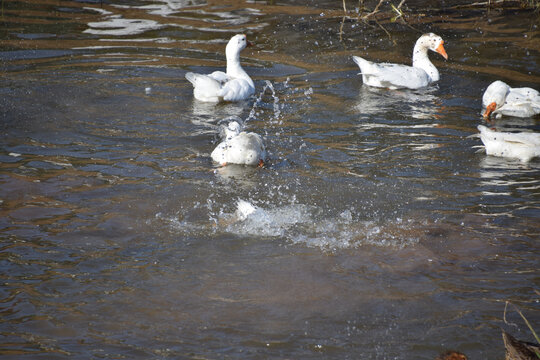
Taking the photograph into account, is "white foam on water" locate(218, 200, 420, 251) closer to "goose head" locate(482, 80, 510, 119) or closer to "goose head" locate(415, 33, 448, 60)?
"goose head" locate(482, 80, 510, 119)

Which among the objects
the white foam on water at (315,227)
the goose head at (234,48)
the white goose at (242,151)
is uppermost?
the goose head at (234,48)

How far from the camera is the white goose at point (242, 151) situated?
21.1 ft

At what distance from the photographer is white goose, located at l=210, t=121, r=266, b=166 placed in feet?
21.1

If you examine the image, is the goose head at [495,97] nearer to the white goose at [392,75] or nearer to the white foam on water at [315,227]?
the white goose at [392,75]

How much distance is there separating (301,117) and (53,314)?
4582 millimetres

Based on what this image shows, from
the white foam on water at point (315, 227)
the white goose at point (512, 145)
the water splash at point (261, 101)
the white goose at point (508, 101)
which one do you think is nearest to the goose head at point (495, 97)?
the white goose at point (508, 101)

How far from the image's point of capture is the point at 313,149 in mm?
7012

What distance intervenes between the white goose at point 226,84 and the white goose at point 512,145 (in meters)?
3.19

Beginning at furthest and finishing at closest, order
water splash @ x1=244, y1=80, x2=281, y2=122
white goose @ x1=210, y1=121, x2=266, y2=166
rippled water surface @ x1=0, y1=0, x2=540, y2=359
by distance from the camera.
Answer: water splash @ x1=244, y1=80, x2=281, y2=122, white goose @ x1=210, y1=121, x2=266, y2=166, rippled water surface @ x1=0, y1=0, x2=540, y2=359

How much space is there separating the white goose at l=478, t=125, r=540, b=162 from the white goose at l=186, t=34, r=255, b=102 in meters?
3.19

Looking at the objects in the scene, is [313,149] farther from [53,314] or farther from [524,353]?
[524,353]

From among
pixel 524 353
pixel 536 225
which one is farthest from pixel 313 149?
pixel 524 353

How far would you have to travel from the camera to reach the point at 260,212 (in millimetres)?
5363

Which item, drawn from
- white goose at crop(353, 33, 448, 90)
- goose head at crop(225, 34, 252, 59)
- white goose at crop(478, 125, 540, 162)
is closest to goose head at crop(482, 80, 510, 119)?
white goose at crop(478, 125, 540, 162)
